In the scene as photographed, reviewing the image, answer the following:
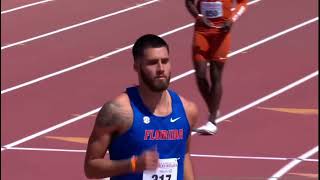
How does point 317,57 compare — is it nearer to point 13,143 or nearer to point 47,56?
point 47,56

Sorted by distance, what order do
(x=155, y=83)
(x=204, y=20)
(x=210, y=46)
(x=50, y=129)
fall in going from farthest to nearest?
(x=50, y=129), (x=210, y=46), (x=204, y=20), (x=155, y=83)

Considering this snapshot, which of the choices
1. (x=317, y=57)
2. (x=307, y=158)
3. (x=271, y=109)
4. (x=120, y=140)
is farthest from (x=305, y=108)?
(x=120, y=140)

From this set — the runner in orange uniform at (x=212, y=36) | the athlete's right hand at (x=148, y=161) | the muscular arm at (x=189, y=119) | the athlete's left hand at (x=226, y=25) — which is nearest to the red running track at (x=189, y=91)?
the runner in orange uniform at (x=212, y=36)

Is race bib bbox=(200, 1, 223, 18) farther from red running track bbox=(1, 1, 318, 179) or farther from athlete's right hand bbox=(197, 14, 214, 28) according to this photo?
red running track bbox=(1, 1, 318, 179)

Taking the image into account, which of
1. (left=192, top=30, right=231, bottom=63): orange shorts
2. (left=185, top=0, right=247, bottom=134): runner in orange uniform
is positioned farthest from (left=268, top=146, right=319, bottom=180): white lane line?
(left=192, top=30, right=231, bottom=63): orange shorts

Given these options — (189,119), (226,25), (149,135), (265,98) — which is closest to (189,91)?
(265,98)

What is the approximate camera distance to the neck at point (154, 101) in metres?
5.11

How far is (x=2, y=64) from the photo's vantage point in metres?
14.9

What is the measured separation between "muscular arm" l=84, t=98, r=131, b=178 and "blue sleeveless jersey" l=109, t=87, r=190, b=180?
60 mm

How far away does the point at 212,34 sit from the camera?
1048 centimetres

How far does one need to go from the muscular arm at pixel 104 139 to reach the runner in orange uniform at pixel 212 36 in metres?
5.47

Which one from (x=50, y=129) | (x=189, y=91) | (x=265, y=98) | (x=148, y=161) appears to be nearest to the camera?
(x=148, y=161)

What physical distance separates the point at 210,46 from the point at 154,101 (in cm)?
546

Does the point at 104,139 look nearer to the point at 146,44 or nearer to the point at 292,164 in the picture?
the point at 146,44
